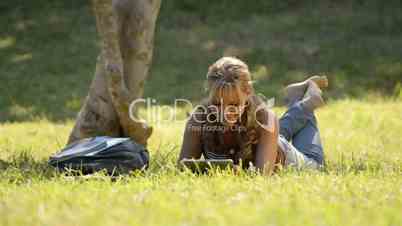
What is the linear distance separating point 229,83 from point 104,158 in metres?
0.91

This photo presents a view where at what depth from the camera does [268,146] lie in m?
5.12

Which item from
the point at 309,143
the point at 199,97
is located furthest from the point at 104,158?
the point at 199,97

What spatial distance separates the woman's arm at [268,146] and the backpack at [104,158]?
2.40ft

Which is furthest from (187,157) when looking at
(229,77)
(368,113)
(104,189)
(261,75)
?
(261,75)

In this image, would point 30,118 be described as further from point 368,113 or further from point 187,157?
point 187,157

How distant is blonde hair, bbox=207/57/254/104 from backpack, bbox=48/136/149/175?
0.64 meters

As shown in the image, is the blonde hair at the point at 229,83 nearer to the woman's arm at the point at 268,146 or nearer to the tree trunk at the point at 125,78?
the woman's arm at the point at 268,146

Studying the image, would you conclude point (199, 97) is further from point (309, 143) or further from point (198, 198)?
point (198, 198)

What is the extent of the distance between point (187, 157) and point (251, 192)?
1420 millimetres

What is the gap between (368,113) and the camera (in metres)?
10.6

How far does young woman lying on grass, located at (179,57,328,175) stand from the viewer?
5.07m

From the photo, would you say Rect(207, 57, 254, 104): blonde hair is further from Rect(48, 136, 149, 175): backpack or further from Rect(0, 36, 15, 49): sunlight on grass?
Rect(0, 36, 15, 49): sunlight on grass

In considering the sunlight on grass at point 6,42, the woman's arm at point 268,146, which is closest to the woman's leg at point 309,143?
the woman's arm at point 268,146

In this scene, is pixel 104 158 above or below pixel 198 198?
below
